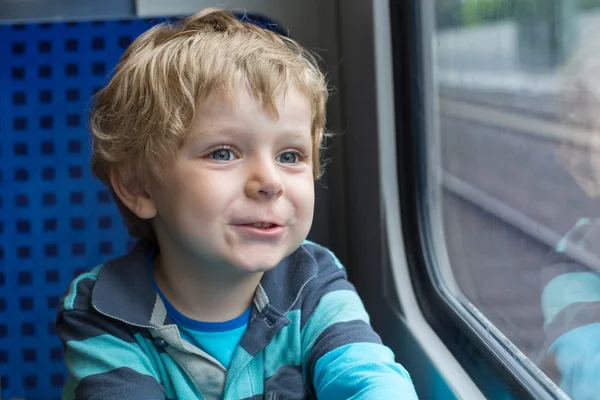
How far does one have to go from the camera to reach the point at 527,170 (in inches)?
52.1

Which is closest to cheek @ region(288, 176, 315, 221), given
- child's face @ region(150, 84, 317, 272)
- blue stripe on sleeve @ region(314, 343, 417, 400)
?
child's face @ region(150, 84, 317, 272)

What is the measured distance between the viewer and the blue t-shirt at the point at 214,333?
1.28 m

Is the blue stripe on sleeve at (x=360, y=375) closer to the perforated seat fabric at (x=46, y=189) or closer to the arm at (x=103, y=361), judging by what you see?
the arm at (x=103, y=361)

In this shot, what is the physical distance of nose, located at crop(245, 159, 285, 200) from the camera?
112 centimetres

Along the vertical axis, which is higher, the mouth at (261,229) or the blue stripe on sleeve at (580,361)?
the mouth at (261,229)

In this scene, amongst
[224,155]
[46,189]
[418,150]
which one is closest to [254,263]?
Result: [224,155]

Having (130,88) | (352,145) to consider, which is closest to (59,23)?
(130,88)

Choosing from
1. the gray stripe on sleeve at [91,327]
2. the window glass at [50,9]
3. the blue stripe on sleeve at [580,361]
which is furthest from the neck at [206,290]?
the window glass at [50,9]

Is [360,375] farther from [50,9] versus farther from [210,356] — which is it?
[50,9]

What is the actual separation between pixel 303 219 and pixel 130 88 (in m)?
0.37

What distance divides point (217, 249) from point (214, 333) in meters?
0.20

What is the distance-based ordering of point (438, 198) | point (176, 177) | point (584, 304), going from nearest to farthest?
1. point (584, 304)
2. point (176, 177)
3. point (438, 198)

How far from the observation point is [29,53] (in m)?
1.77

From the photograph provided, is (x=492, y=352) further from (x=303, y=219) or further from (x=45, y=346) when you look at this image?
(x=45, y=346)
